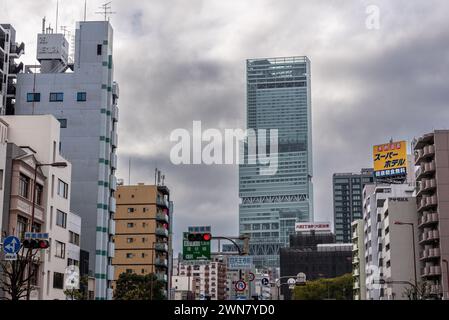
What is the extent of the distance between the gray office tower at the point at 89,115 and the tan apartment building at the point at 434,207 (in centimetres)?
4689

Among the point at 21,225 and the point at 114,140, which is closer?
the point at 21,225

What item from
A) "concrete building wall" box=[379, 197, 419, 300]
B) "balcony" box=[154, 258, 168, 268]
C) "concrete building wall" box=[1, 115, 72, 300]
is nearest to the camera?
"concrete building wall" box=[1, 115, 72, 300]

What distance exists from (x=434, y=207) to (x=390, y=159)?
36.4m

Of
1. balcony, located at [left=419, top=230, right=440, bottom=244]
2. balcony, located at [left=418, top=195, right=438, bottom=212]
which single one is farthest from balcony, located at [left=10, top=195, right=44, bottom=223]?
balcony, located at [left=418, top=195, right=438, bottom=212]

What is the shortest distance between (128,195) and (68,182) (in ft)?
213

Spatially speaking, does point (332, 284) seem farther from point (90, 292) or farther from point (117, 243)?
point (90, 292)

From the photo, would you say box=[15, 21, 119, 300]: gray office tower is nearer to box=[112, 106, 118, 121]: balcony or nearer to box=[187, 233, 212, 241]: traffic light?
box=[112, 106, 118, 121]: balcony

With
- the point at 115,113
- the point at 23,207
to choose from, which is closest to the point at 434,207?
the point at 115,113

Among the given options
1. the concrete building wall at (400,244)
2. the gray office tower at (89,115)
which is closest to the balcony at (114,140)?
the gray office tower at (89,115)

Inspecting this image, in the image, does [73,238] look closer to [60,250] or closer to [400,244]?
[60,250]

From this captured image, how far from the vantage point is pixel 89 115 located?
335 feet

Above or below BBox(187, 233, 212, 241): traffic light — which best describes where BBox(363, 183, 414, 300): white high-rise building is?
above

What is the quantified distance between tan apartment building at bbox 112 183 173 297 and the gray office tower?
38.1 metres

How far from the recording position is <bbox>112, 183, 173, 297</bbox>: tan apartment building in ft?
461
